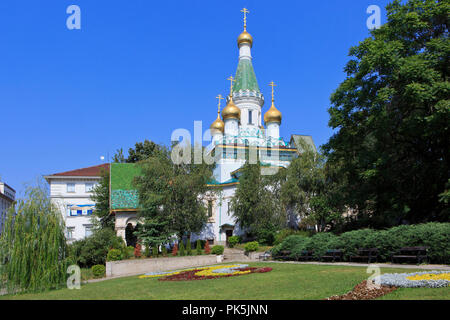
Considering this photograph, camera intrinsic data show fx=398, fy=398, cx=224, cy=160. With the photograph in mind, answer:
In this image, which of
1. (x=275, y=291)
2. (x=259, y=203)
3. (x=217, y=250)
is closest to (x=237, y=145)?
(x=259, y=203)

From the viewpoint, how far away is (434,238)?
50.3 feet

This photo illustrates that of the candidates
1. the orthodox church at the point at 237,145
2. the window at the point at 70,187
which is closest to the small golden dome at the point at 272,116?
the orthodox church at the point at 237,145

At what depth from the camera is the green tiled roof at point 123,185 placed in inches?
1475

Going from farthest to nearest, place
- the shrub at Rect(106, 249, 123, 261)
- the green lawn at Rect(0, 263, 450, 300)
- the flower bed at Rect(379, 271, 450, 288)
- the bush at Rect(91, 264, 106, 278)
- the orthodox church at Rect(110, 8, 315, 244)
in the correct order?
the orthodox church at Rect(110, 8, 315, 244) < the shrub at Rect(106, 249, 123, 261) < the bush at Rect(91, 264, 106, 278) < the flower bed at Rect(379, 271, 450, 288) < the green lawn at Rect(0, 263, 450, 300)

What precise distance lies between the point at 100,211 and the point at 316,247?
1082 inches

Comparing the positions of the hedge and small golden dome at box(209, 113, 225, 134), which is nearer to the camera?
the hedge

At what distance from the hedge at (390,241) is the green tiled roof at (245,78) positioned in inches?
1455

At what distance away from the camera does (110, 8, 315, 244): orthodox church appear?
41506 mm

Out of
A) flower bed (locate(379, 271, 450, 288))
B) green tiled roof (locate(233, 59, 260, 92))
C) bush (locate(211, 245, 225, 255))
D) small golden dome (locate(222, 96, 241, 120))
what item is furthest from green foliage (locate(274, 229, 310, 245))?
green tiled roof (locate(233, 59, 260, 92))

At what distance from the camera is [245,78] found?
56.7 metres

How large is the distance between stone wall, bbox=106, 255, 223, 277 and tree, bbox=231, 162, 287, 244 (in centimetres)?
753

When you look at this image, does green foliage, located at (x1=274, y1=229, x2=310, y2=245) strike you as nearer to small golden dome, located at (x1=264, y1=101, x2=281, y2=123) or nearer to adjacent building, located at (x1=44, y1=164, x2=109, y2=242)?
small golden dome, located at (x1=264, y1=101, x2=281, y2=123)
